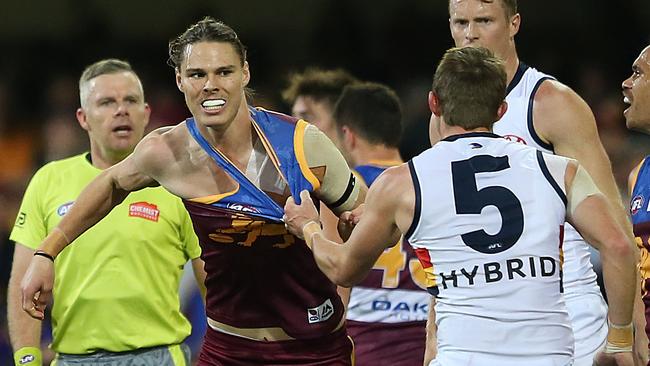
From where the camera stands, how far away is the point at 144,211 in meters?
6.48

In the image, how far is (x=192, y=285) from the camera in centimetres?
935

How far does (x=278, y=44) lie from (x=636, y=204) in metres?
9.01

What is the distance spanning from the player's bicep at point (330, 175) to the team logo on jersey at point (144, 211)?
4.68 ft

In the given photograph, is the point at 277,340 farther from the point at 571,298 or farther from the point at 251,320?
the point at 571,298

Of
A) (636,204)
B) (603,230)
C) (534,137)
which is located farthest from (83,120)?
(603,230)

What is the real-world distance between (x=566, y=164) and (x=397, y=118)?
335 cm

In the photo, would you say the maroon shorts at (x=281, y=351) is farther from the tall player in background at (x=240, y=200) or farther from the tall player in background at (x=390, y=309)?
the tall player in background at (x=390, y=309)

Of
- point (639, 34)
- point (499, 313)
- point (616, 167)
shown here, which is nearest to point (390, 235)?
point (499, 313)

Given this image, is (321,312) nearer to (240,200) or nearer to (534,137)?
(240,200)

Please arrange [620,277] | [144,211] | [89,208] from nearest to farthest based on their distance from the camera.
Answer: [620,277]
[89,208]
[144,211]

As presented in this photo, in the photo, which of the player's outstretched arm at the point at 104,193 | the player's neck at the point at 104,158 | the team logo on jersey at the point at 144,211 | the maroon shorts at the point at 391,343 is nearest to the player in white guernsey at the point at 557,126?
the maroon shorts at the point at 391,343

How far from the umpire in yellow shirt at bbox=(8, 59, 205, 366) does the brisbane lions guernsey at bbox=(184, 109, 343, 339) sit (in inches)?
39.2

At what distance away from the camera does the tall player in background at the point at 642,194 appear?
526 centimetres

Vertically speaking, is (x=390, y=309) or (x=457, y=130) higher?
(x=457, y=130)
